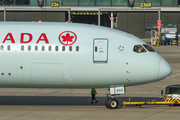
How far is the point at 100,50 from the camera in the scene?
67.2 ft

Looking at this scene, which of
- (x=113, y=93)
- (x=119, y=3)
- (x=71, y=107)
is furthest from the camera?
(x=119, y=3)

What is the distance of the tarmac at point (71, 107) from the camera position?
19.4m

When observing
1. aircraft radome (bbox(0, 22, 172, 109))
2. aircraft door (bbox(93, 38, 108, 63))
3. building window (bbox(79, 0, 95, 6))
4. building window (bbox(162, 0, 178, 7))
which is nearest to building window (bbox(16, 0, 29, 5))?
building window (bbox(79, 0, 95, 6))

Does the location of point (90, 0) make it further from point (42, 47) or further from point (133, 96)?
point (42, 47)

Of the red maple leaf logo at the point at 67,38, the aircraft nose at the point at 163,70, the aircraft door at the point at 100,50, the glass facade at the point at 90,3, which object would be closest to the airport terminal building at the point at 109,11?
the glass facade at the point at 90,3

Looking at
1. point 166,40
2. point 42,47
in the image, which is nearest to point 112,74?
point 42,47

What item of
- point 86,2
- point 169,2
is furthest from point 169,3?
point 86,2

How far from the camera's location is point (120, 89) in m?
21.0

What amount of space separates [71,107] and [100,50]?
4425mm

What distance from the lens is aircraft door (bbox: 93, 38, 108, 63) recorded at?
2039 centimetres

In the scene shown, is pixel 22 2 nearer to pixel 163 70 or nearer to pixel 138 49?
pixel 138 49

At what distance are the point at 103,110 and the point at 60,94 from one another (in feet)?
24.9

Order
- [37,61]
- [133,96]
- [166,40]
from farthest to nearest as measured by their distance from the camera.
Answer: [166,40] < [133,96] < [37,61]

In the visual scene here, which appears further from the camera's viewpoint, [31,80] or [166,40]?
[166,40]
